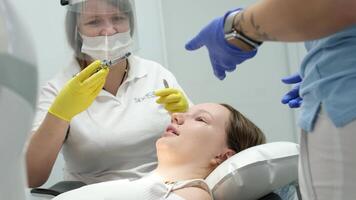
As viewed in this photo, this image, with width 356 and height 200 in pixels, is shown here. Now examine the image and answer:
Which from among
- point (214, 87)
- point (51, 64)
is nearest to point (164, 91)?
point (51, 64)

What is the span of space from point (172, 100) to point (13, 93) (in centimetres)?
135

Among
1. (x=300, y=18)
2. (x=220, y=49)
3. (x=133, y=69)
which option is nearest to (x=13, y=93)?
(x=300, y=18)

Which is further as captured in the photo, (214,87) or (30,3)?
(214,87)

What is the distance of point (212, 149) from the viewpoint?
159 centimetres

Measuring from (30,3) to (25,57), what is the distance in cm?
200

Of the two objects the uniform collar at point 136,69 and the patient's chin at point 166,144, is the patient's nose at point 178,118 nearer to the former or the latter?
the patient's chin at point 166,144

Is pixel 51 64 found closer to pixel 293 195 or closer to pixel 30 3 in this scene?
pixel 30 3

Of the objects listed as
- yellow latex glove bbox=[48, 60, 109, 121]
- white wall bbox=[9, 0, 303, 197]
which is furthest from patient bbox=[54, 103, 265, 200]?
white wall bbox=[9, 0, 303, 197]

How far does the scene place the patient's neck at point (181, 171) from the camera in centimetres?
152

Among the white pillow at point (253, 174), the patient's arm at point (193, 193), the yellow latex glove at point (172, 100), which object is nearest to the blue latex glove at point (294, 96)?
the white pillow at point (253, 174)

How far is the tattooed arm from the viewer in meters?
0.69

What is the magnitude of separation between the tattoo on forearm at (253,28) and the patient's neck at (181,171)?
0.76 meters

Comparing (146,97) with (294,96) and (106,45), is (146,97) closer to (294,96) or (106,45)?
(106,45)

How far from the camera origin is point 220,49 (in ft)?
3.10
